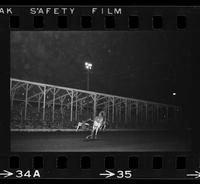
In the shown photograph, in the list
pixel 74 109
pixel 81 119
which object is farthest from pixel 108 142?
pixel 74 109

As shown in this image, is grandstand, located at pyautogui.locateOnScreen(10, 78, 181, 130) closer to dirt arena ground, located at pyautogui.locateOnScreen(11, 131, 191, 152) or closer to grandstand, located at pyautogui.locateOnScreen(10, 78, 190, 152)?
grandstand, located at pyautogui.locateOnScreen(10, 78, 190, 152)

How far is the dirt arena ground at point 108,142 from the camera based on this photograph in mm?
18406

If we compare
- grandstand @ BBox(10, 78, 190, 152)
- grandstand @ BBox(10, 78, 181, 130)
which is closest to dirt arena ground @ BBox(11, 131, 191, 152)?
grandstand @ BBox(10, 78, 190, 152)

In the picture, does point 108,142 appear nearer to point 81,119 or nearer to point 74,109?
point 81,119

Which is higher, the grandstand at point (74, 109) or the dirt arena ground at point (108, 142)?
the grandstand at point (74, 109)

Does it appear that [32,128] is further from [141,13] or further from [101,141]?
[141,13]

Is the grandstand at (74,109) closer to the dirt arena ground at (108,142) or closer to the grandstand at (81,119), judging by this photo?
the grandstand at (81,119)

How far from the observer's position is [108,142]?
723 inches

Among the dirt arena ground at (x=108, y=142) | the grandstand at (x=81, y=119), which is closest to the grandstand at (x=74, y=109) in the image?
the grandstand at (x=81, y=119)

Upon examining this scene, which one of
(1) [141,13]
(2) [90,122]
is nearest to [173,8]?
(1) [141,13]

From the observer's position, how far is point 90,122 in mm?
18469

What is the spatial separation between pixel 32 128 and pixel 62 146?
1.08m

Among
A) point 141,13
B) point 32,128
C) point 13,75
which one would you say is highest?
point 141,13

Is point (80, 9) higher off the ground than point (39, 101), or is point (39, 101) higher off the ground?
point (80, 9)
